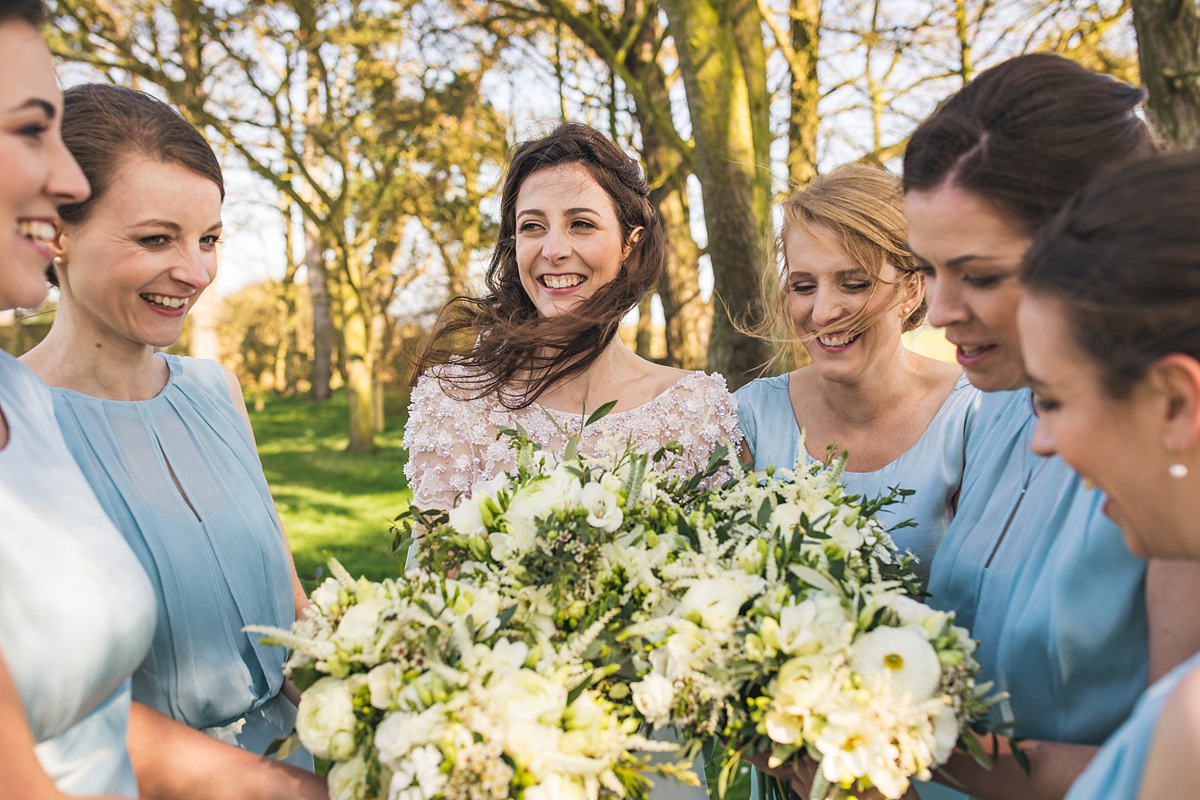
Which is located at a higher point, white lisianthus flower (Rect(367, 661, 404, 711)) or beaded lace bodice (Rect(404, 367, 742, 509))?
beaded lace bodice (Rect(404, 367, 742, 509))

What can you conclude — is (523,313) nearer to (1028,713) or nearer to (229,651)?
(229,651)

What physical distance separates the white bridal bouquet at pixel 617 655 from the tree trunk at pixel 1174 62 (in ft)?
23.0

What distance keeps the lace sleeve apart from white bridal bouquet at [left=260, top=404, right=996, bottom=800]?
127 centimetres

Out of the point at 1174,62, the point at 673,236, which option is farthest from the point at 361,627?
the point at 673,236

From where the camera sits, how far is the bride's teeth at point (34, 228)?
178 cm

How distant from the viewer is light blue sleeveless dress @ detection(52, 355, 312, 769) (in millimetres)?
2564

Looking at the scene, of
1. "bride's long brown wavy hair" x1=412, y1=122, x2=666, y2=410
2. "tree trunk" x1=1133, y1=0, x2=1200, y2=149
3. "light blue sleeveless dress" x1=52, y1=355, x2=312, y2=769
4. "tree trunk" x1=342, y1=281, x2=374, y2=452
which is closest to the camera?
"light blue sleeveless dress" x1=52, y1=355, x2=312, y2=769

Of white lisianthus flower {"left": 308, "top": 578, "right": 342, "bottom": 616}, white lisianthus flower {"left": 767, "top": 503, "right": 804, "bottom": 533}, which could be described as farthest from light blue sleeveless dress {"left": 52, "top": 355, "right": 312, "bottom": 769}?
white lisianthus flower {"left": 767, "top": 503, "right": 804, "bottom": 533}

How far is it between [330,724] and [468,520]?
1.92ft

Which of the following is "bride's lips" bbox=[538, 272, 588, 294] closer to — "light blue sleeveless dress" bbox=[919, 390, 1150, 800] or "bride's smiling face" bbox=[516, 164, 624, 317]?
"bride's smiling face" bbox=[516, 164, 624, 317]

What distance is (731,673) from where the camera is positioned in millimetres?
1820

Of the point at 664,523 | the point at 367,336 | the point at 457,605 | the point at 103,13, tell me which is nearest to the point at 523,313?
the point at 664,523

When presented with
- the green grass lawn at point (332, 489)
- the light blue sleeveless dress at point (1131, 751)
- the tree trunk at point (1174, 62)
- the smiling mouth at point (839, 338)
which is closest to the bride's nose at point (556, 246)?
the smiling mouth at point (839, 338)

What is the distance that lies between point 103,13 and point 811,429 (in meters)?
13.9
